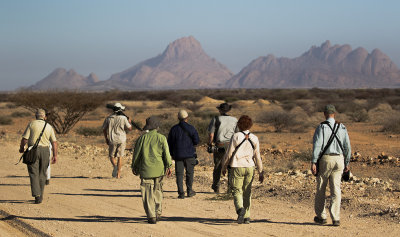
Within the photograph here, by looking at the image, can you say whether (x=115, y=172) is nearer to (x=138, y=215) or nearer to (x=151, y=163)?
(x=138, y=215)

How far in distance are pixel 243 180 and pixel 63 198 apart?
14.1 ft

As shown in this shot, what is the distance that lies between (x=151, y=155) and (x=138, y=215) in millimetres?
1405

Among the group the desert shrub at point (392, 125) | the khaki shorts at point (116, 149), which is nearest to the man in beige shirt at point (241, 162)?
the khaki shorts at point (116, 149)

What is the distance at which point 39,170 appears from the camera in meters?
10.4

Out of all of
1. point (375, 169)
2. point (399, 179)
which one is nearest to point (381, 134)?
point (375, 169)

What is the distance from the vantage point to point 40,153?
10.2 meters

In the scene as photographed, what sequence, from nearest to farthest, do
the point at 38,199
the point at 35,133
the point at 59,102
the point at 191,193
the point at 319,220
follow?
1. the point at 319,220
2. the point at 35,133
3. the point at 38,199
4. the point at 191,193
5. the point at 59,102

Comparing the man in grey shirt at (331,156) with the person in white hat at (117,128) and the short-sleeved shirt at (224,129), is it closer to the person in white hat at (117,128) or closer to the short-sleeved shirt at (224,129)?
the short-sleeved shirt at (224,129)

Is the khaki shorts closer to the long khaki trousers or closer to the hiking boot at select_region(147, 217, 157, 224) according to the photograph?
the hiking boot at select_region(147, 217, 157, 224)

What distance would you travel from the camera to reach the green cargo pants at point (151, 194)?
8531 mm

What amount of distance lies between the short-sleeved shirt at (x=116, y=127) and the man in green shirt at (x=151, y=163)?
4.18m

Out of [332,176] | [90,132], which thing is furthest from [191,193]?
[90,132]

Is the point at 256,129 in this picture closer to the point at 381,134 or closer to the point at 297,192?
the point at 381,134

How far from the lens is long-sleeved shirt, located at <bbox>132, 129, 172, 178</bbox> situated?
336 inches
